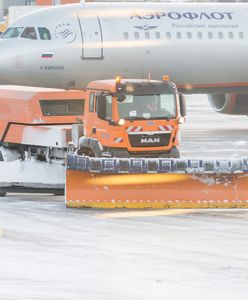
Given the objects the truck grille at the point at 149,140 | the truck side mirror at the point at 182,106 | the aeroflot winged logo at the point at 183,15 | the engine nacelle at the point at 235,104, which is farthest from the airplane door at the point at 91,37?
the truck grille at the point at 149,140

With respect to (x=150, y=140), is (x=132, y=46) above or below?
above

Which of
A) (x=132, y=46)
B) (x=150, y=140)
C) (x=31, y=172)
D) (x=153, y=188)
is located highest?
(x=132, y=46)

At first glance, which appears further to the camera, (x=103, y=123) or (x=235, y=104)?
(x=235, y=104)

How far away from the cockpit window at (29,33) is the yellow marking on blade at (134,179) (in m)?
14.2

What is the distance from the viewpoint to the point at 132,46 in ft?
115

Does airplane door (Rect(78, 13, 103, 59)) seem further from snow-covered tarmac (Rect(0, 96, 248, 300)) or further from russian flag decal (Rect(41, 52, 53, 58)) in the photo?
snow-covered tarmac (Rect(0, 96, 248, 300))

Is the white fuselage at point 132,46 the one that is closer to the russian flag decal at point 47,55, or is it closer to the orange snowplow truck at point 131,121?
the russian flag decal at point 47,55

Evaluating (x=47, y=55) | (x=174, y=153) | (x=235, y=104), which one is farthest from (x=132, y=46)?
(x=174, y=153)

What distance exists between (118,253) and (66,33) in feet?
60.3

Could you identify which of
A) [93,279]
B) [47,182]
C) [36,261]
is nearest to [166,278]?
[93,279]

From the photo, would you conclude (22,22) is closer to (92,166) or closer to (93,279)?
(92,166)

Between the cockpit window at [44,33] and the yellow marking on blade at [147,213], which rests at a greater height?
the cockpit window at [44,33]

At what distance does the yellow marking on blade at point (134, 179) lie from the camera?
21016 millimetres

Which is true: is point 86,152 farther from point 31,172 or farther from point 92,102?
point 31,172
